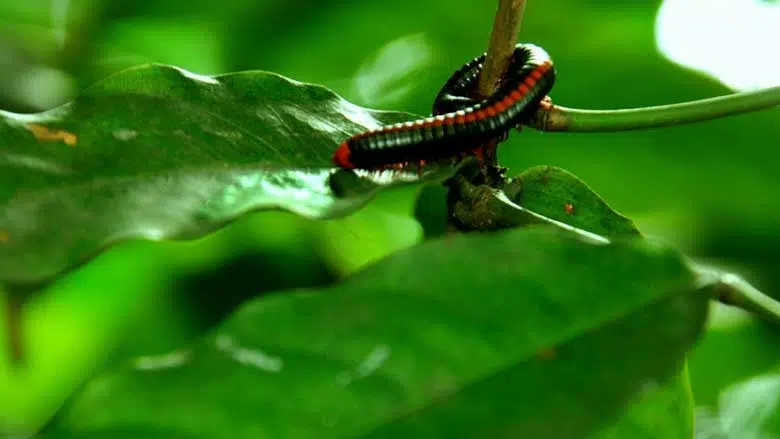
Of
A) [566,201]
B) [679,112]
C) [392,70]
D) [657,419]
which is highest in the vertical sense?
[679,112]

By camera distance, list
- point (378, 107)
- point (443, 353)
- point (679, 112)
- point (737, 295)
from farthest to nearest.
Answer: point (378, 107)
point (679, 112)
point (737, 295)
point (443, 353)

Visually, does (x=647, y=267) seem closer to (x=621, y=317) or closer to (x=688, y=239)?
(x=621, y=317)

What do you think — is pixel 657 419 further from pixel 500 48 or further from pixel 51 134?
pixel 51 134

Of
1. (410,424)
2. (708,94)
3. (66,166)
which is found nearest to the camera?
(410,424)

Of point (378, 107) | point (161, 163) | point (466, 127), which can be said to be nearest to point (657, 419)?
point (466, 127)

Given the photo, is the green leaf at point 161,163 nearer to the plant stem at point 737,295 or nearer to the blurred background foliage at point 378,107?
the plant stem at point 737,295

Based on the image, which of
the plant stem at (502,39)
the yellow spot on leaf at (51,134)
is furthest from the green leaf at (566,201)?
the yellow spot on leaf at (51,134)

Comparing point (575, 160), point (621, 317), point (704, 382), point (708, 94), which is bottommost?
point (704, 382)

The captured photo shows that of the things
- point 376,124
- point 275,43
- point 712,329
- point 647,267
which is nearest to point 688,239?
point 712,329
